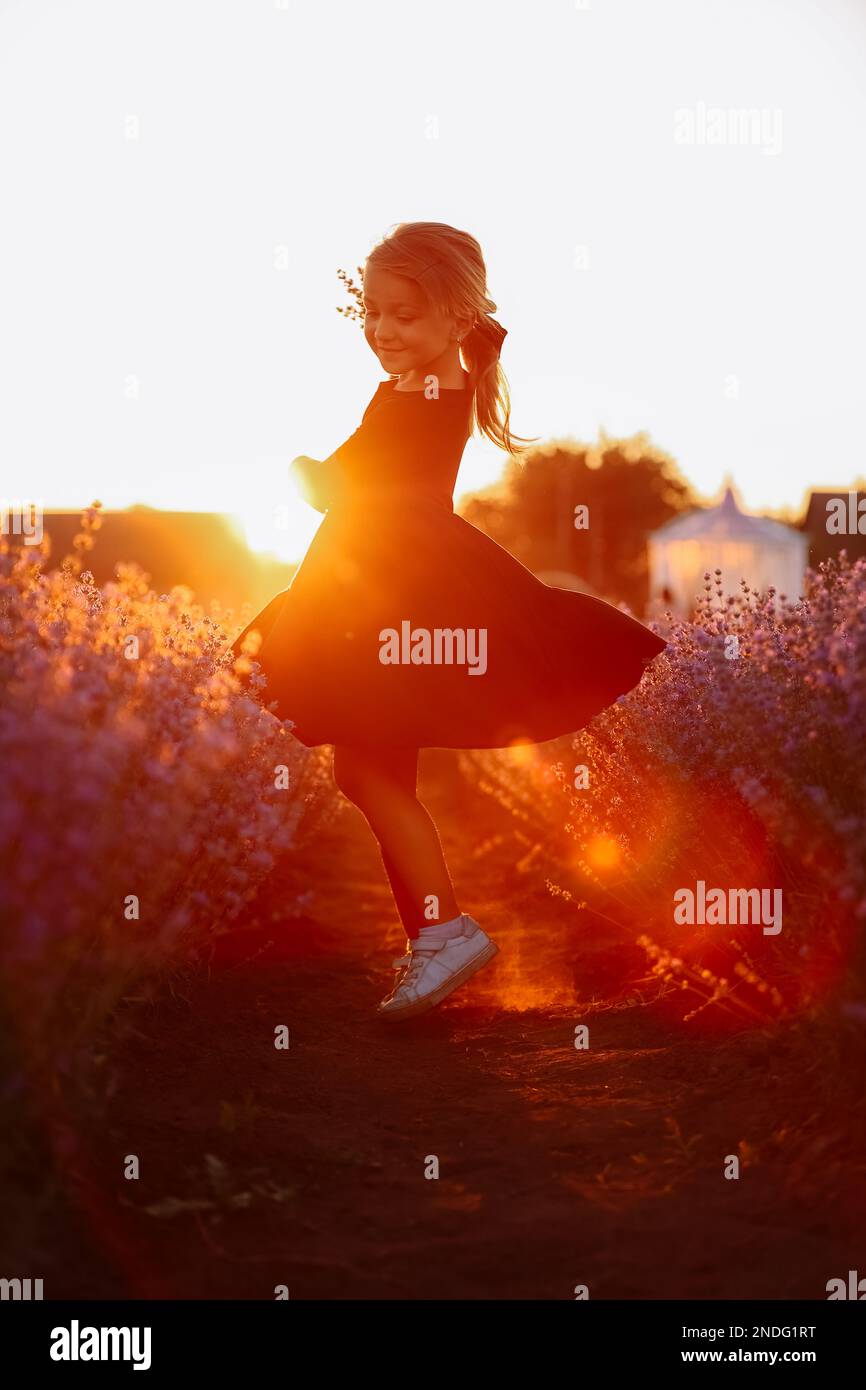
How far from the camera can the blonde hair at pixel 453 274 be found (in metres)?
4.21

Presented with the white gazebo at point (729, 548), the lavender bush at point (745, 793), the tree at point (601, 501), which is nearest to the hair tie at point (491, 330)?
the lavender bush at point (745, 793)

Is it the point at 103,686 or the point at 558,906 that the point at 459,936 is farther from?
the point at 558,906

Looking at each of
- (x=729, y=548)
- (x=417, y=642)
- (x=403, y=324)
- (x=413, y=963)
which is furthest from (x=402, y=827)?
(x=729, y=548)

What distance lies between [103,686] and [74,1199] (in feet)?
3.43

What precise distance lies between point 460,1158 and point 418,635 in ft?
5.08

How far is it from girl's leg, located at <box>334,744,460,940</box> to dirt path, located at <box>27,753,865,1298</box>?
1.39 feet

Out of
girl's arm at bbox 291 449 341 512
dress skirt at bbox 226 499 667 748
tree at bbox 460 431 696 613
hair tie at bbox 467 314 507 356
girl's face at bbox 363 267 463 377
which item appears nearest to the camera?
dress skirt at bbox 226 499 667 748

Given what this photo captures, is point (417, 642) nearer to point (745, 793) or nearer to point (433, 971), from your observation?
point (433, 971)

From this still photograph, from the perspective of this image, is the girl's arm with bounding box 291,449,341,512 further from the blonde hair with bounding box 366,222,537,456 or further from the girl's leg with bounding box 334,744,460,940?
the girl's leg with bounding box 334,744,460,940

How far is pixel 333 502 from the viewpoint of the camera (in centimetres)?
411

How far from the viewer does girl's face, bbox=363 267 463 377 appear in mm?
4219

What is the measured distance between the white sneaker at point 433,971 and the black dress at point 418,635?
0.61m

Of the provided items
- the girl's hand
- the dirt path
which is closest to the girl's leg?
the dirt path
